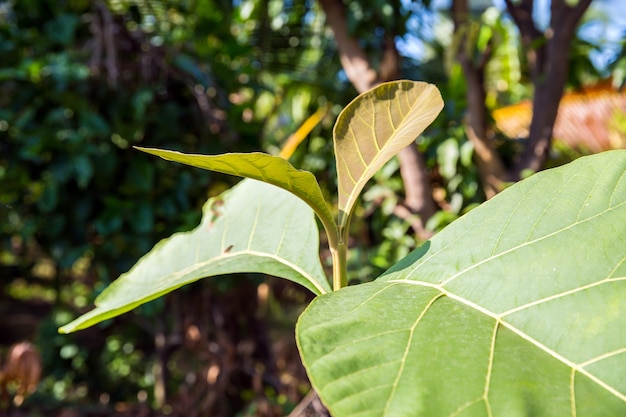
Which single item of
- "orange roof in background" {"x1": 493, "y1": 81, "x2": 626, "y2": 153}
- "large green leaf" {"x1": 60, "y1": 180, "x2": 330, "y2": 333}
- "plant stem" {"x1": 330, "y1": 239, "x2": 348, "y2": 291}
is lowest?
"orange roof in background" {"x1": 493, "y1": 81, "x2": 626, "y2": 153}

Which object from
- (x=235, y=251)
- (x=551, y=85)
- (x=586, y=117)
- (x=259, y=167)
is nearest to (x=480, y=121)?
(x=551, y=85)

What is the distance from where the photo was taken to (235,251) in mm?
562

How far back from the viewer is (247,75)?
2336mm

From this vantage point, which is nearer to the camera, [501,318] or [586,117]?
[501,318]

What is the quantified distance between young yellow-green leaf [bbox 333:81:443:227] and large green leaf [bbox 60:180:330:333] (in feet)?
0.22

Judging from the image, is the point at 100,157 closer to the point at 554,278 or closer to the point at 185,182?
the point at 185,182

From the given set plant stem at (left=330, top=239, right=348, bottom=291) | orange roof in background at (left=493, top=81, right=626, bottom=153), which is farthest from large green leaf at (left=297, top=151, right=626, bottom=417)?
orange roof in background at (left=493, top=81, right=626, bottom=153)

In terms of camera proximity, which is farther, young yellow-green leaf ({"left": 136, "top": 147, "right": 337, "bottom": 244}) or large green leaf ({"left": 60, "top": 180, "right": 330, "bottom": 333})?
large green leaf ({"left": 60, "top": 180, "right": 330, "bottom": 333})

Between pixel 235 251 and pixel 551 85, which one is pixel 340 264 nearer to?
pixel 235 251

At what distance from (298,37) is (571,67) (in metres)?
1.09

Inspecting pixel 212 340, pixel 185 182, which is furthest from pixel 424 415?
pixel 212 340

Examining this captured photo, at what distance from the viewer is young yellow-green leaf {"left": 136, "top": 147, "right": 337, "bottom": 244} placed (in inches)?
14.9

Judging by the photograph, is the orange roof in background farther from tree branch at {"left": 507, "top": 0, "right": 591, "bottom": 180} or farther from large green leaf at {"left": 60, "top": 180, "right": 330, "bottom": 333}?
large green leaf at {"left": 60, "top": 180, "right": 330, "bottom": 333}

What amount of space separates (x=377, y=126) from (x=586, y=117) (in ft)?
13.1
